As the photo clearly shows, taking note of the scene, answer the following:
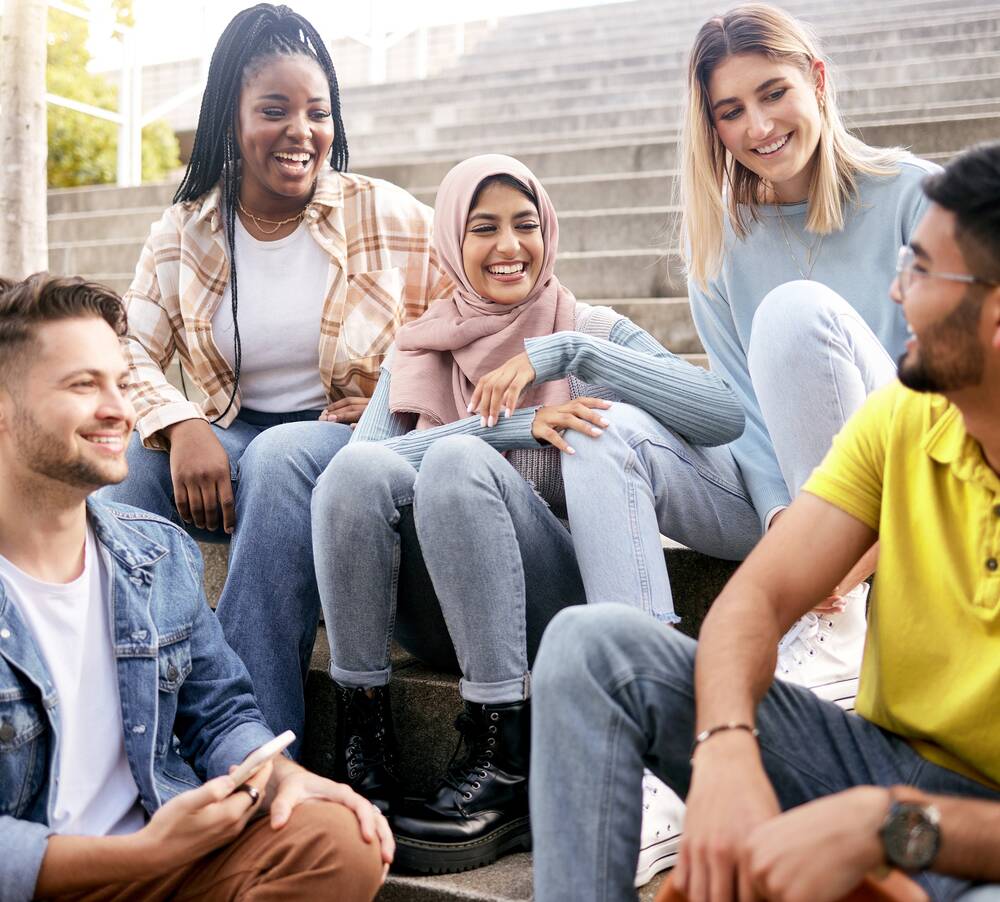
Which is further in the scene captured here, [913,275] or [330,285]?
[330,285]

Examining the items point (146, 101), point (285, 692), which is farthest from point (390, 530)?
point (146, 101)

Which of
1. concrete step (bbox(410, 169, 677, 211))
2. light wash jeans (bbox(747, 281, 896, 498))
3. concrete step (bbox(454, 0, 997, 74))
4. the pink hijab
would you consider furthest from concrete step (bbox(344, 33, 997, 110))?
light wash jeans (bbox(747, 281, 896, 498))

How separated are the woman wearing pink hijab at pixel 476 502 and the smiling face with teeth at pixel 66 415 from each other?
1.41ft

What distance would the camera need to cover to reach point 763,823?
1248 mm

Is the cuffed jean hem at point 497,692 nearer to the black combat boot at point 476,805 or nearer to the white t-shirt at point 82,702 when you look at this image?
the black combat boot at point 476,805

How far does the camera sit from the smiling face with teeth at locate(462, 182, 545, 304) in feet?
8.01

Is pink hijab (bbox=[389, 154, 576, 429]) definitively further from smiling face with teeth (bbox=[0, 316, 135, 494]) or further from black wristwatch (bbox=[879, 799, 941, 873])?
black wristwatch (bbox=[879, 799, 941, 873])

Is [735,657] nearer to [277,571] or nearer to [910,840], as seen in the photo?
[910,840]

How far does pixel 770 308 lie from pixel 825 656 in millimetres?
594

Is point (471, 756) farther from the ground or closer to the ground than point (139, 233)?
closer to the ground

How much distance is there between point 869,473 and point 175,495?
1399mm

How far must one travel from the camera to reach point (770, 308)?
2068 millimetres

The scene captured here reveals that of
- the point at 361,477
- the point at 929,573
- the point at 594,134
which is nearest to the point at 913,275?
the point at 929,573

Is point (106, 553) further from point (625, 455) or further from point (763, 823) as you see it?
point (763, 823)
